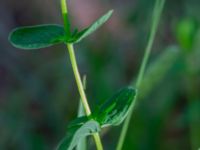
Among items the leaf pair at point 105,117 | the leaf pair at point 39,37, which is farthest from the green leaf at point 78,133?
the leaf pair at point 39,37

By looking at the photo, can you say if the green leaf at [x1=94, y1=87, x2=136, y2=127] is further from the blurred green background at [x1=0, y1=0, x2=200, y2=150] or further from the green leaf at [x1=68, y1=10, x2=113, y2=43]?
the blurred green background at [x1=0, y1=0, x2=200, y2=150]

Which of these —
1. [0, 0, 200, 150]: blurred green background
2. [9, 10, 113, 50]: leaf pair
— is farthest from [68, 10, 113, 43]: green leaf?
[0, 0, 200, 150]: blurred green background

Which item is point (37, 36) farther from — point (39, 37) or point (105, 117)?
point (105, 117)

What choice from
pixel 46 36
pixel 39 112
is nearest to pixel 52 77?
pixel 39 112

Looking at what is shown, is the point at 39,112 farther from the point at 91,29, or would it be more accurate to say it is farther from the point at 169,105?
the point at 91,29

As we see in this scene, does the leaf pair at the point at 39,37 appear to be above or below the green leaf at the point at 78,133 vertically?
above

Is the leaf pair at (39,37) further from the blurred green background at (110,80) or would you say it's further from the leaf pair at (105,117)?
the blurred green background at (110,80)

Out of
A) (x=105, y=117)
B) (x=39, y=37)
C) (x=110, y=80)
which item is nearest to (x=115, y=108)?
(x=105, y=117)
